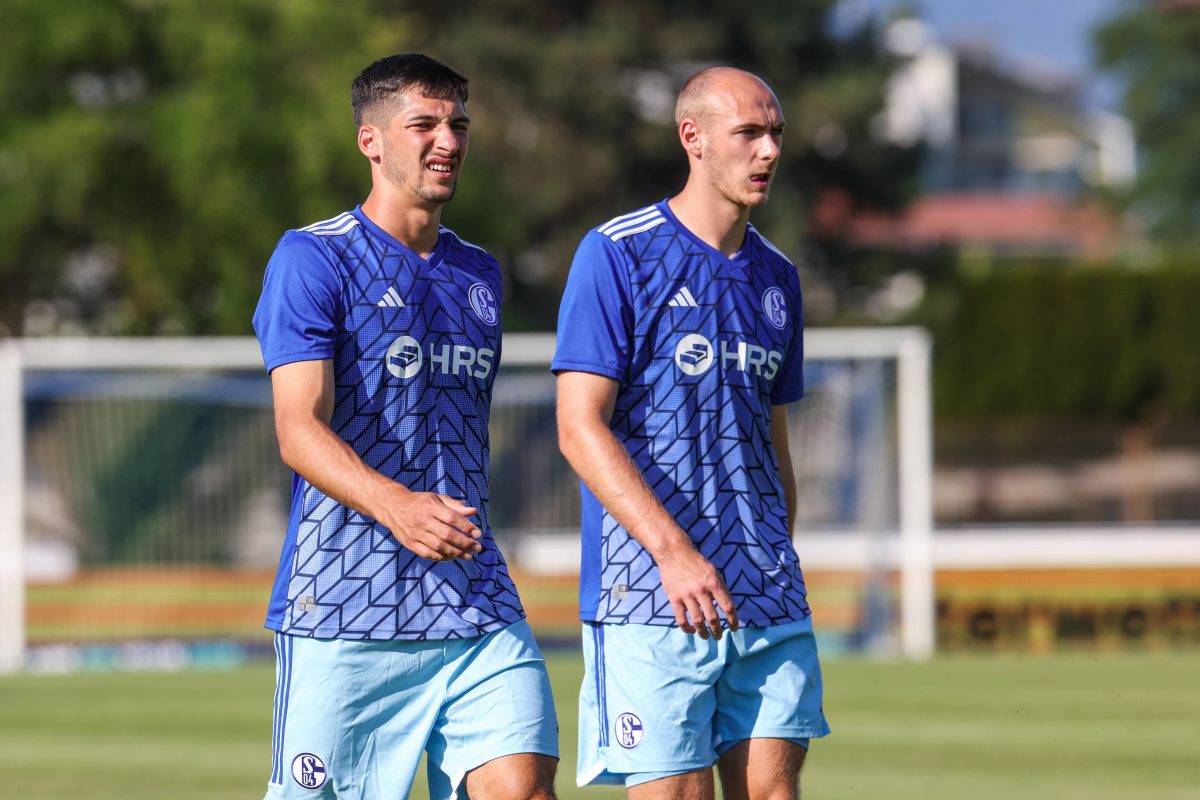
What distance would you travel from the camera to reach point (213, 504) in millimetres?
18516

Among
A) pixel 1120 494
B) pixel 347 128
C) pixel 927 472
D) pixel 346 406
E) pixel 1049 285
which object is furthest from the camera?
pixel 1049 285

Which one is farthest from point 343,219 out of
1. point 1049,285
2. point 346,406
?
point 1049,285

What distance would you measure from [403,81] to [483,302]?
1.81 ft

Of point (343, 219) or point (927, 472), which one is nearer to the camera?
point (343, 219)

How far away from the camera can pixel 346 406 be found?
4695 millimetres

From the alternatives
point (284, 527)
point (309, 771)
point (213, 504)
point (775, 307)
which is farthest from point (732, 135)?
point (284, 527)

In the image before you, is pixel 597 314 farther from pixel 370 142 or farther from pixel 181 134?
pixel 181 134

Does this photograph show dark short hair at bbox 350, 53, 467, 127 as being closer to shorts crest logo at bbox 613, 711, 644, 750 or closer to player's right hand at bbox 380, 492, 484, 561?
player's right hand at bbox 380, 492, 484, 561

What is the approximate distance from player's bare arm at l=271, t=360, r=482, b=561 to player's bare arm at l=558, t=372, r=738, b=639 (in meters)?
0.43

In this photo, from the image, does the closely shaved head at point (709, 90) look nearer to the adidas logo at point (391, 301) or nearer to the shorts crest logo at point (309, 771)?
the adidas logo at point (391, 301)

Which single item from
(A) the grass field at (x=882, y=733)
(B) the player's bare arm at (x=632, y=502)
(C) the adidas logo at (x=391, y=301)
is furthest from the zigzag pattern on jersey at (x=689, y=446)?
(A) the grass field at (x=882, y=733)

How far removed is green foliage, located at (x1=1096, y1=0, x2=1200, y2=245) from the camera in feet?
188

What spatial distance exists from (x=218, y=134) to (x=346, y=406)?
21.9m

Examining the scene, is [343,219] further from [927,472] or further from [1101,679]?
[927,472]
